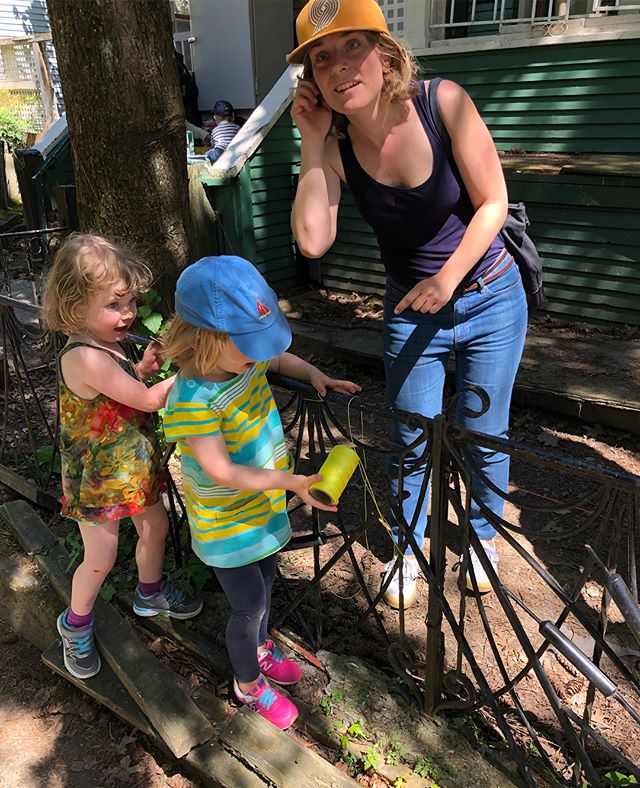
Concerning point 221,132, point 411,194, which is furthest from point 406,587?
→ point 221,132

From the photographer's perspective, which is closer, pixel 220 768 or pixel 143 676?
pixel 220 768

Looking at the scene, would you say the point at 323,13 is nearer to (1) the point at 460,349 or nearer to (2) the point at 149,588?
(1) the point at 460,349

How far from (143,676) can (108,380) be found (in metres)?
1.01

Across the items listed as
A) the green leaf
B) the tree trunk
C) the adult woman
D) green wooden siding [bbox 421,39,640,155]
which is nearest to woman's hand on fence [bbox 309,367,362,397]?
the adult woman

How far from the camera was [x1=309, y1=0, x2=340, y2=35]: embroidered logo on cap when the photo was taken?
1678 millimetres

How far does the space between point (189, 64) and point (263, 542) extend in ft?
33.7

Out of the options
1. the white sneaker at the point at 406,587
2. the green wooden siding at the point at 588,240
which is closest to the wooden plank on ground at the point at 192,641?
the white sneaker at the point at 406,587

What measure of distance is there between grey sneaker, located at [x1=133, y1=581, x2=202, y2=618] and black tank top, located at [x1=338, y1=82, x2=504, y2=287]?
1400 mm

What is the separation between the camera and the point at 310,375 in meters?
1.92

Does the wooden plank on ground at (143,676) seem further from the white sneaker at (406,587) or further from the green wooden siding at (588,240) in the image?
the green wooden siding at (588,240)

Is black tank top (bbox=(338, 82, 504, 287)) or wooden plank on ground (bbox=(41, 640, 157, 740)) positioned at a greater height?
black tank top (bbox=(338, 82, 504, 287))

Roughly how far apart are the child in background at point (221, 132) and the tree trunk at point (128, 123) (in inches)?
165

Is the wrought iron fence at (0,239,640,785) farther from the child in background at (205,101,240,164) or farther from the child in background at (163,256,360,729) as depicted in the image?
the child in background at (205,101,240,164)

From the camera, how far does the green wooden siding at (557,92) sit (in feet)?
15.9
